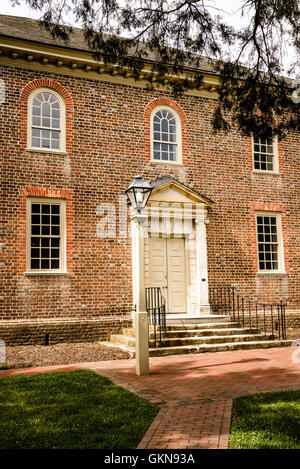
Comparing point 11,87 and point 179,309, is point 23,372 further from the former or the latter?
point 11,87

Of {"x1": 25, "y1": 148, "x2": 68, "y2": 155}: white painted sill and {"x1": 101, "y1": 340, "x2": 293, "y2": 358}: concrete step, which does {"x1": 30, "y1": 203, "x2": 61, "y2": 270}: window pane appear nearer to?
{"x1": 25, "y1": 148, "x2": 68, "y2": 155}: white painted sill

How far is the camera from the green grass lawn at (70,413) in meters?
4.50

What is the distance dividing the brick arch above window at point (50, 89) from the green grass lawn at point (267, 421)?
8849 mm

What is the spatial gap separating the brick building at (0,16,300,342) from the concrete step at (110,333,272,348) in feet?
2.78

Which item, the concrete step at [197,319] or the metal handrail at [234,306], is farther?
the metal handrail at [234,306]

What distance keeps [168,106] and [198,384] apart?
9471mm

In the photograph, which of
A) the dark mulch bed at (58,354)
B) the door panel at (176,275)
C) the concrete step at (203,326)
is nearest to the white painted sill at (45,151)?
the door panel at (176,275)

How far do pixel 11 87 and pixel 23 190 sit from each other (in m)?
2.80

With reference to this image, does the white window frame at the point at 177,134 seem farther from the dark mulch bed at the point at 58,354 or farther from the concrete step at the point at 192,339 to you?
the dark mulch bed at the point at 58,354

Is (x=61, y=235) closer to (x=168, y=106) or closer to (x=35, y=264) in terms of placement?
(x=35, y=264)

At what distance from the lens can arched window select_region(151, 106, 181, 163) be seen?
46.0ft

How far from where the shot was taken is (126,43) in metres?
7.95

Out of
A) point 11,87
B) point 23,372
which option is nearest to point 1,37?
point 11,87

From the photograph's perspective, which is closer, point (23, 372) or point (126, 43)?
point (126, 43)
